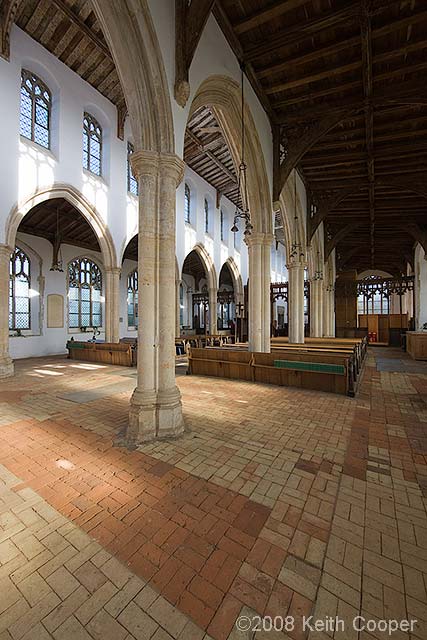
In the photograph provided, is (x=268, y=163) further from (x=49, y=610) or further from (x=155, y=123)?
(x=49, y=610)

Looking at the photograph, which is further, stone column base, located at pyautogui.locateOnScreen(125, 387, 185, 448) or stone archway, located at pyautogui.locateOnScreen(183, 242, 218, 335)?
stone archway, located at pyautogui.locateOnScreen(183, 242, 218, 335)

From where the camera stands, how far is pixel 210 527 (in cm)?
201

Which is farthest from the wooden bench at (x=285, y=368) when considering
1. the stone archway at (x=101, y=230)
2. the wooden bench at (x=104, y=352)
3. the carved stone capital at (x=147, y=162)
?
the stone archway at (x=101, y=230)

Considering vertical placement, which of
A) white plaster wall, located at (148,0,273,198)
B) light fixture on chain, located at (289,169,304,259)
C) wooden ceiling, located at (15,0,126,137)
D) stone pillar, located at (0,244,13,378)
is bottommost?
stone pillar, located at (0,244,13,378)

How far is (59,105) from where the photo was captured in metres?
9.43

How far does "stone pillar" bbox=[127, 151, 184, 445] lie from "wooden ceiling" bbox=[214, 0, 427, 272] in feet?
11.9

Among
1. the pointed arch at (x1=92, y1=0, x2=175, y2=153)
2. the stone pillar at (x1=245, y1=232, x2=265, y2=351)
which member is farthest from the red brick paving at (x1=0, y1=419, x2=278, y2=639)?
the stone pillar at (x1=245, y1=232, x2=265, y2=351)

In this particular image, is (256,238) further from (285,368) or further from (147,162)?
(147,162)

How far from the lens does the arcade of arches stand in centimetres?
157

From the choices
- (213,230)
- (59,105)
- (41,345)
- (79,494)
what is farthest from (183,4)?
(213,230)

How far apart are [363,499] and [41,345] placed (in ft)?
46.0

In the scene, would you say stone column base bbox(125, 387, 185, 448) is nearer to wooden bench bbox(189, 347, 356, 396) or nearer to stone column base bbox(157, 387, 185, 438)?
stone column base bbox(157, 387, 185, 438)

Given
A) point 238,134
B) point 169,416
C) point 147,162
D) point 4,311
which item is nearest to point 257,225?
point 238,134

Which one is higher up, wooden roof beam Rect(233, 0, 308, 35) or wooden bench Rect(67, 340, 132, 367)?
wooden roof beam Rect(233, 0, 308, 35)
